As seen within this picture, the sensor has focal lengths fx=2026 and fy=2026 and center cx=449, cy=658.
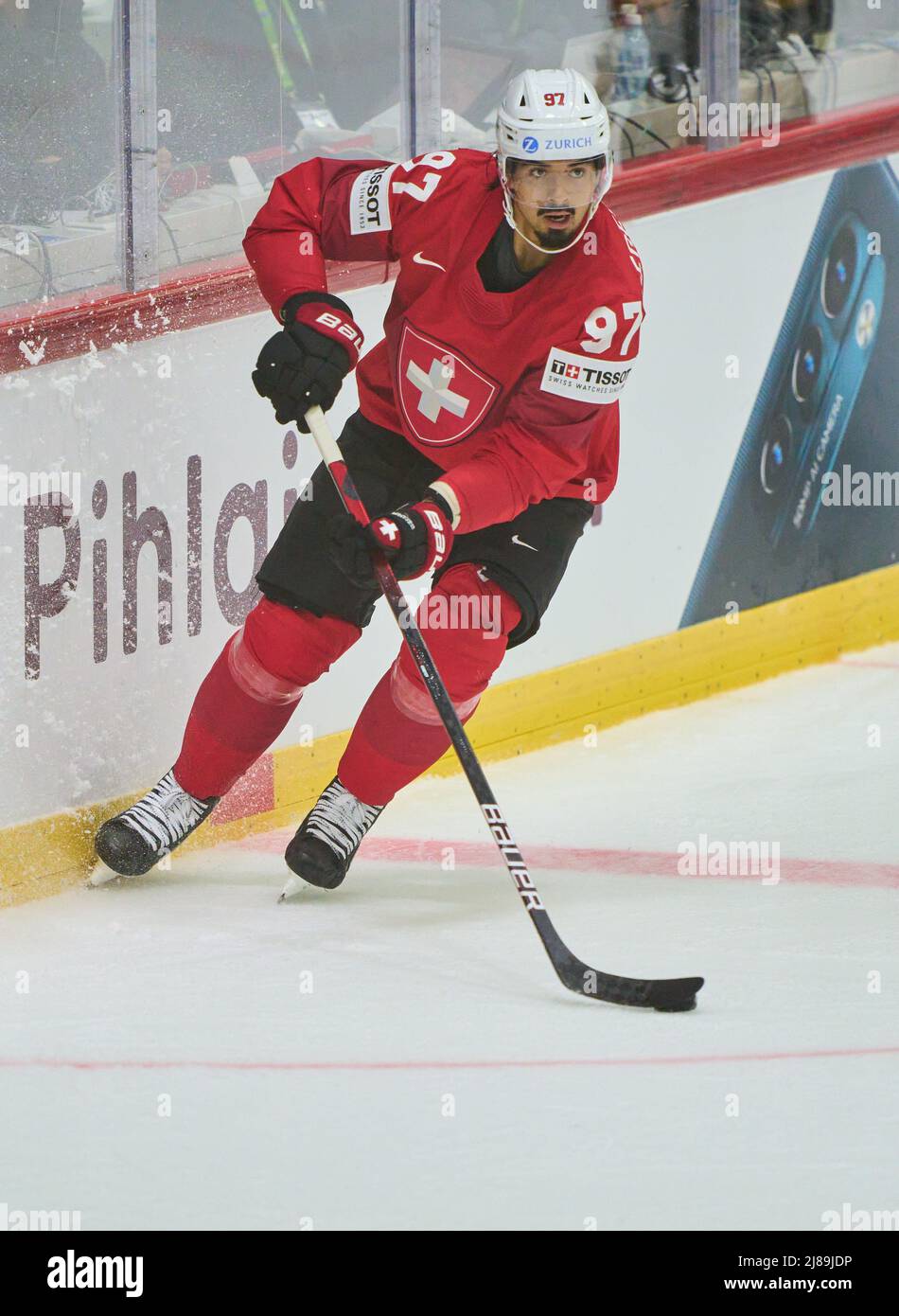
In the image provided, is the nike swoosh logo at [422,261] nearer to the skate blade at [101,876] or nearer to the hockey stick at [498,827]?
the hockey stick at [498,827]

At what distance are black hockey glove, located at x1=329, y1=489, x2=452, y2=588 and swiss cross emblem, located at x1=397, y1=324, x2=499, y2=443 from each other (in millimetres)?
277

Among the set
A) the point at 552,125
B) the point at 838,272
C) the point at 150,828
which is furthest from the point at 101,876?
the point at 838,272

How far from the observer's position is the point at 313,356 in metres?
3.22

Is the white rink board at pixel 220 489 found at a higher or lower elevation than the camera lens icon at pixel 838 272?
lower

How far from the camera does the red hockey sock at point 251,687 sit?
11.4 ft

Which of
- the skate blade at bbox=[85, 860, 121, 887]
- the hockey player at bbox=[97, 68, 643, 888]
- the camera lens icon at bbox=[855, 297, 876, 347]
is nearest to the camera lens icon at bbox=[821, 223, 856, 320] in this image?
the camera lens icon at bbox=[855, 297, 876, 347]

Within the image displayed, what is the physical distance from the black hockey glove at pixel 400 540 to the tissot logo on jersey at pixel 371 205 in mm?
531

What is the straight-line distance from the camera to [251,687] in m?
3.50

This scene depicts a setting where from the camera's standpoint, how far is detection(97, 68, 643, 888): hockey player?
3.19 meters

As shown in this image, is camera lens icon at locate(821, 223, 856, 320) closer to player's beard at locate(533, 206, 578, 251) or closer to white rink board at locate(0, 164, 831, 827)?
white rink board at locate(0, 164, 831, 827)

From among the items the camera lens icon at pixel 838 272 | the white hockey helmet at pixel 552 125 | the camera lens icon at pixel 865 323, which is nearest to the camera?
the white hockey helmet at pixel 552 125

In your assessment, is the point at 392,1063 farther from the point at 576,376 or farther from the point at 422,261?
the point at 422,261

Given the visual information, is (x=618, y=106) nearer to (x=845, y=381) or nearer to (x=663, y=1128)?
Result: (x=845, y=381)

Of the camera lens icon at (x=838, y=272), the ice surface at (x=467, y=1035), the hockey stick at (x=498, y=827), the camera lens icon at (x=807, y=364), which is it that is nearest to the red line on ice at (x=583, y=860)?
the ice surface at (x=467, y=1035)
